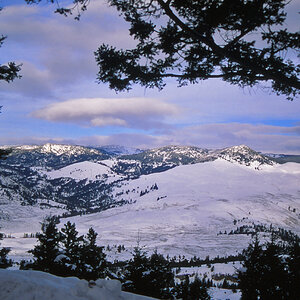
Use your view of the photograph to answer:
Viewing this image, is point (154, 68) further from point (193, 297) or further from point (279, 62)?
point (193, 297)

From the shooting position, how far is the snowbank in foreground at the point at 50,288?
3.94 m

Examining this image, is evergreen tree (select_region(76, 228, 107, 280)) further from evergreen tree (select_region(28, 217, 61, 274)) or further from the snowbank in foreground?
the snowbank in foreground

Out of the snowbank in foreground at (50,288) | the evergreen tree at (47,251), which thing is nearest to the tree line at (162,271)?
the evergreen tree at (47,251)

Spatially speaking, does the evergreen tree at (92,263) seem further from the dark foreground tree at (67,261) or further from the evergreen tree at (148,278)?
the evergreen tree at (148,278)

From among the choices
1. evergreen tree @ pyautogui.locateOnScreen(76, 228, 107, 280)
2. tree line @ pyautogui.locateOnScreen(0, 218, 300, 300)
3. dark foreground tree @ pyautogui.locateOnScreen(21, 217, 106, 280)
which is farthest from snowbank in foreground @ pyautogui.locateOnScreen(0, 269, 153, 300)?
evergreen tree @ pyautogui.locateOnScreen(76, 228, 107, 280)

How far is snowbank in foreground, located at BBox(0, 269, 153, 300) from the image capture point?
3.94 meters

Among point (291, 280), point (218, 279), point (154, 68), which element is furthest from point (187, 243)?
point (154, 68)

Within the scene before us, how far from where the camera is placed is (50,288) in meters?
4.08

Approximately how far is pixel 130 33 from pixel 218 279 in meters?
124

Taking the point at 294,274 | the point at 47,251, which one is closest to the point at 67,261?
the point at 47,251

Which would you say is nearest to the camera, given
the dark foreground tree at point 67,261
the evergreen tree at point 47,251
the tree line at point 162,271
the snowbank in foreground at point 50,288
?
the snowbank in foreground at point 50,288

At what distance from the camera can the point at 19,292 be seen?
Result: 12.9ft

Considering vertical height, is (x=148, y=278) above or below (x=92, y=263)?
above

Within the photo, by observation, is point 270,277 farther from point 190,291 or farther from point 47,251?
point 47,251
